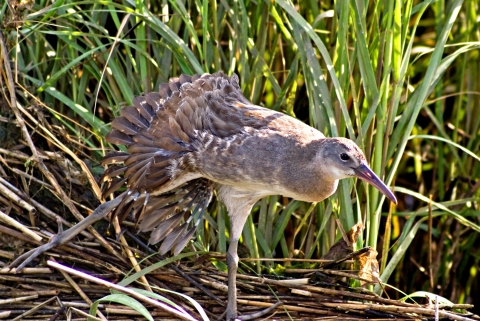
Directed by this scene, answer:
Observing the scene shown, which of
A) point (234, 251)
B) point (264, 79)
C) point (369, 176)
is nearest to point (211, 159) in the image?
point (234, 251)

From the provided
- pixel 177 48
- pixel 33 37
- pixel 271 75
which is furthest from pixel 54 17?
pixel 271 75

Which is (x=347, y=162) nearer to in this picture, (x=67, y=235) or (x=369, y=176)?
(x=369, y=176)

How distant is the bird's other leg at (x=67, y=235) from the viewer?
305cm

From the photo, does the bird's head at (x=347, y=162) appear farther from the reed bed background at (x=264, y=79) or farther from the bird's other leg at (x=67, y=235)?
the bird's other leg at (x=67, y=235)

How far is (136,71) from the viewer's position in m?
3.35

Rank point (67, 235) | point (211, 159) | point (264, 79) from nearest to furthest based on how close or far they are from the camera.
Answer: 1. point (211, 159)
2. point (67, 235)
3. point (264, 79)

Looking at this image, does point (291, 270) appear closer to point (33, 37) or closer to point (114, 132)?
point (114, 132)

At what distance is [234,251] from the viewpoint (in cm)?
312

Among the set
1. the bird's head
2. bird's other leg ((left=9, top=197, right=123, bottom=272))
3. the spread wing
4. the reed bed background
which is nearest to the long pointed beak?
the bird's head

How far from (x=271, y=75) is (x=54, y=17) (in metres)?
0.95

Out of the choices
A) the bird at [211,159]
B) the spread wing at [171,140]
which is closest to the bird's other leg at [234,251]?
the bird at [211,159]

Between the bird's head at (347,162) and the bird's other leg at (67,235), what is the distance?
34.6 inches

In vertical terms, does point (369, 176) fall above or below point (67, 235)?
above

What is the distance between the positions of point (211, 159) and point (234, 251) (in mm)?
427
